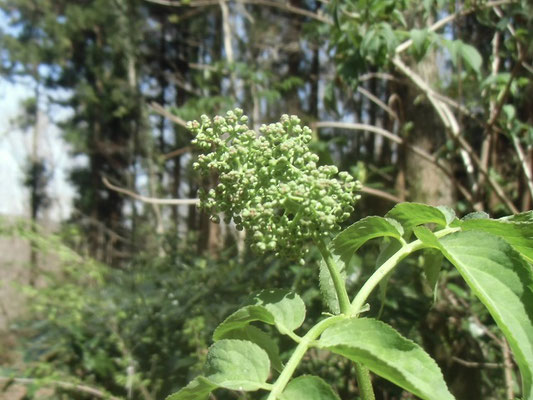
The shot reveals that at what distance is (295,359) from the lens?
661mm

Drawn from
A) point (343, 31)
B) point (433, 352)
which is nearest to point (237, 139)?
point (343, 31)

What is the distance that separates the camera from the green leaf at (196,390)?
0.65 metres

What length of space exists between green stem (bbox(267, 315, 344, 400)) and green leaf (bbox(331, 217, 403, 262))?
14 cm

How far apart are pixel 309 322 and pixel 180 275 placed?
4.47 ft

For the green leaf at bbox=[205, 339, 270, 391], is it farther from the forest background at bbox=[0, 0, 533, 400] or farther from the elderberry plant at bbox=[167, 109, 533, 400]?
the forest background at bbox=[0, 0, 533, 400]

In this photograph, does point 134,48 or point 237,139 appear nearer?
point 237,139

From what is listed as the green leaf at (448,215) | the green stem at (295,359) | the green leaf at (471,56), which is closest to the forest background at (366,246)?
the green leaf at (471,56)

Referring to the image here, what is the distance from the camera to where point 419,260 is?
2.49m

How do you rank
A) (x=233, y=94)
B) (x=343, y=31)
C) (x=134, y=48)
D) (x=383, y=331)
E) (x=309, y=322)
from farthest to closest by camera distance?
1. (x=134, y=48)
2. (x=233, y=94)
3. (x=343, y=31)
4. (x=309, y=322)
5. (x=383, y=331)

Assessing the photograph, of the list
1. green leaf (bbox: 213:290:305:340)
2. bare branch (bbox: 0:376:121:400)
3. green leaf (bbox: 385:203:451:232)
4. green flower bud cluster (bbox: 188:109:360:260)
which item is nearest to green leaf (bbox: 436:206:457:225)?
green leaf (bbox: 385:203:451:232)

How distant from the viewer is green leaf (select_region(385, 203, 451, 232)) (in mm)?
806

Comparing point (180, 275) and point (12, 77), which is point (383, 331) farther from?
point (12, 77)

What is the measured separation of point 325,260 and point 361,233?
0.29ft

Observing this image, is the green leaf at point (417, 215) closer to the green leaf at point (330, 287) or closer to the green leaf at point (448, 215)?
the green leaf at point (448, 215)
